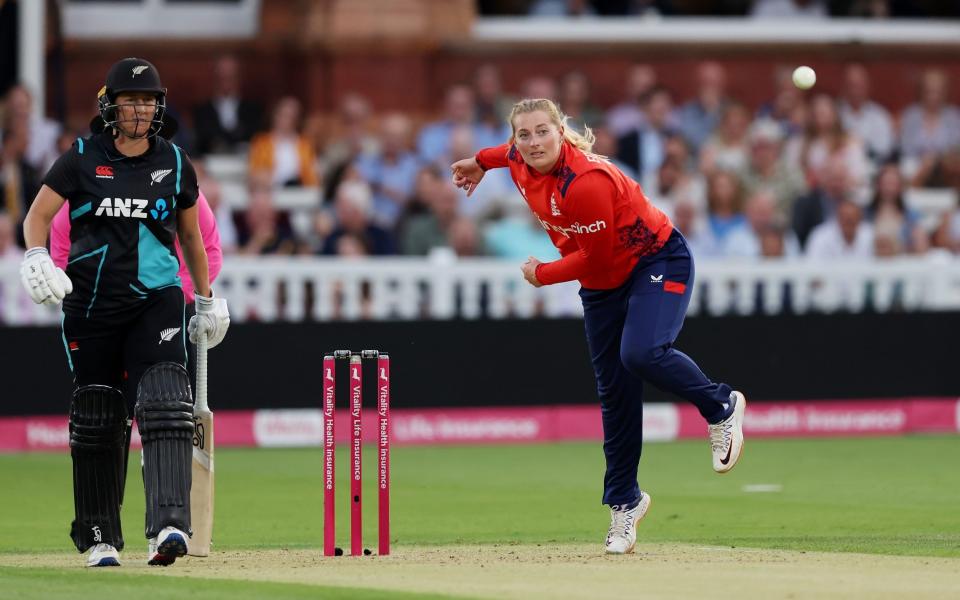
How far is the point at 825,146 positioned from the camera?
17234mm

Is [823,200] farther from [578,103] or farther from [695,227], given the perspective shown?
[578,103]

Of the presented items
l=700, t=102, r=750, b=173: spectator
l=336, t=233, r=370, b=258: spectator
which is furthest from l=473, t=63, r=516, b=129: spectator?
l=336, t=233, r=370, b=258: spectator

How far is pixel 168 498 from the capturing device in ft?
25.7

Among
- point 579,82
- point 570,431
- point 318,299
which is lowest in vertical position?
point 570,431

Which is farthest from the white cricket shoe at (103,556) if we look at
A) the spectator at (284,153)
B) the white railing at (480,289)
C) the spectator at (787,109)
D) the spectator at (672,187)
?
the spectator at (787,109)

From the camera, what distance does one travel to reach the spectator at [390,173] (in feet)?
53.7

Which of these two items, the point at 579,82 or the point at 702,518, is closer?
the point at 702,518

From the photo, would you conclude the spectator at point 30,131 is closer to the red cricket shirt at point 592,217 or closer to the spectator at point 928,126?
the red cricket shirt at point 592,217

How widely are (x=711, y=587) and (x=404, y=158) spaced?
32.0 feet

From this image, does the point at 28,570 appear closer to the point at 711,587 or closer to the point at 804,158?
the point at 711,587

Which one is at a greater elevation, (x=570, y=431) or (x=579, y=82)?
(x=579, y=82)

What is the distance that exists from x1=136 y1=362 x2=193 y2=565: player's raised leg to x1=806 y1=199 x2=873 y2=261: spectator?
922 centimetres

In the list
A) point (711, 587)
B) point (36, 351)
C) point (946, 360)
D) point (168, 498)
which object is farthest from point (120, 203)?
point (946, 360)

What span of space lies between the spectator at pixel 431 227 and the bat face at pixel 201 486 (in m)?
7.53
